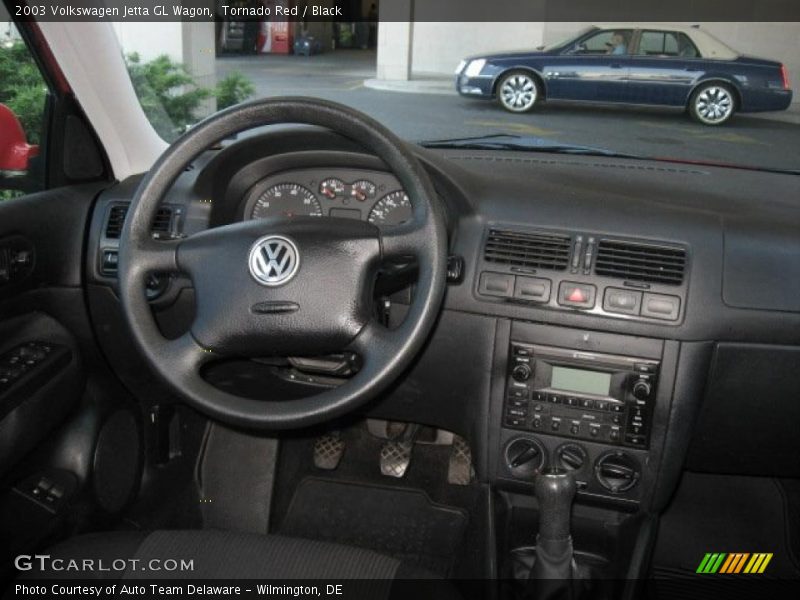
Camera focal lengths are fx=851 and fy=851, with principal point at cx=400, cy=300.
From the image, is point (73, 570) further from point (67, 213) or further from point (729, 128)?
point (729, 128)

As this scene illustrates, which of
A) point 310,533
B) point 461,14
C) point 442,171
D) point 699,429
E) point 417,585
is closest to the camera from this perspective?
point 417,585

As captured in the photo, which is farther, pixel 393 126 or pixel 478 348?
pixel 393 126

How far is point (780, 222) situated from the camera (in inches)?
83.7

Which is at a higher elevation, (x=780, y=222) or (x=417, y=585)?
(x=780, y=222)

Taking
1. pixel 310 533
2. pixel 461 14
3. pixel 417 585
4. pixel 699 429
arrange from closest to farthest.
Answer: pixel 417 585 → pixel 699 429 → pixel 461 14 → pixel 310 533

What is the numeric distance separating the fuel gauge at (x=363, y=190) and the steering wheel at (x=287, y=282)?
484mm

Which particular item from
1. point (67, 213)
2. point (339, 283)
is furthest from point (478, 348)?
point (67, 213)

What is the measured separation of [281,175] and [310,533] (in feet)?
4.17

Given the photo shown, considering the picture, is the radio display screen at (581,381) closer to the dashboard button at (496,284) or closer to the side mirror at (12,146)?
the dashboard button at (496,284)

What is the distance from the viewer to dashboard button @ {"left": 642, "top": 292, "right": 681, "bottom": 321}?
2029 mm

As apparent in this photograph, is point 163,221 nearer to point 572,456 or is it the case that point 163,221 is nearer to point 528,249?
point 528,249

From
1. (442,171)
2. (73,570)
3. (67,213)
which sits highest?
(442,171)

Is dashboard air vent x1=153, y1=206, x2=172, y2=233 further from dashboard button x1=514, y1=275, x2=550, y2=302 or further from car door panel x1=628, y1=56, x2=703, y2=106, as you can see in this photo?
car door panel x1=628, y1=56, x2=703, y2=106

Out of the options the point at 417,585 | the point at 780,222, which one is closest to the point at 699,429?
the point at 780,222
